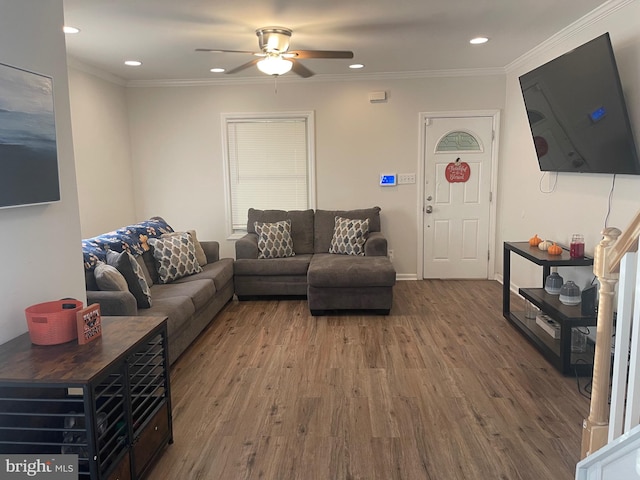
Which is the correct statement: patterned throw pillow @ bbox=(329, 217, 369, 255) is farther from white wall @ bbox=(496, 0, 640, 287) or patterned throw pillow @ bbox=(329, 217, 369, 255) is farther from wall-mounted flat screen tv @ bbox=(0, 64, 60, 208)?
wall-mounted flat screen tv @ bbox=(0, 64, 60, 208)

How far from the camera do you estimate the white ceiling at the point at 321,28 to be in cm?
328

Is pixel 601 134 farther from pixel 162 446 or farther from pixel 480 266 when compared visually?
pixel 162 446

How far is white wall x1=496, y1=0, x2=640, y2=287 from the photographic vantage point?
3199 mm

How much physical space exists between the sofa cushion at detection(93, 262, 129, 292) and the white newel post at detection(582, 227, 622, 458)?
2927 millimetres

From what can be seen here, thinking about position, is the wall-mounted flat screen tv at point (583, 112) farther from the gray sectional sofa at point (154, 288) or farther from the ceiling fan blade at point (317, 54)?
the gray sectional sofa at point (154, 288)

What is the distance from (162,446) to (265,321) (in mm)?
2229

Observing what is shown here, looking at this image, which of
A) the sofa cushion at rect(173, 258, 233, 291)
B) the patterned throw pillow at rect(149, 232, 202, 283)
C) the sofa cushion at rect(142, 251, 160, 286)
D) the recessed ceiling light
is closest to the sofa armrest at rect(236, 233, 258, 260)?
the sofa cushion at rect(173, 258, 233, 291)

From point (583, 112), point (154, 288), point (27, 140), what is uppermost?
point (583, 112)

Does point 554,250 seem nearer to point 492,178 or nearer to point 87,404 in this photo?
point 492,178

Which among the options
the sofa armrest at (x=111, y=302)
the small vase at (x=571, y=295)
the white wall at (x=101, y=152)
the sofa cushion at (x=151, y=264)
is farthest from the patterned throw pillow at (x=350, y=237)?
the sofa armrest at (x=111, y=302)

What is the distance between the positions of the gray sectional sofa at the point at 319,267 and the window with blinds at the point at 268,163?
1.01 ft

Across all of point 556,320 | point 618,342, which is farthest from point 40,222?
point 556,320

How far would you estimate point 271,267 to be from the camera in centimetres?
518

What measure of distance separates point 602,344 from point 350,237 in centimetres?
358
